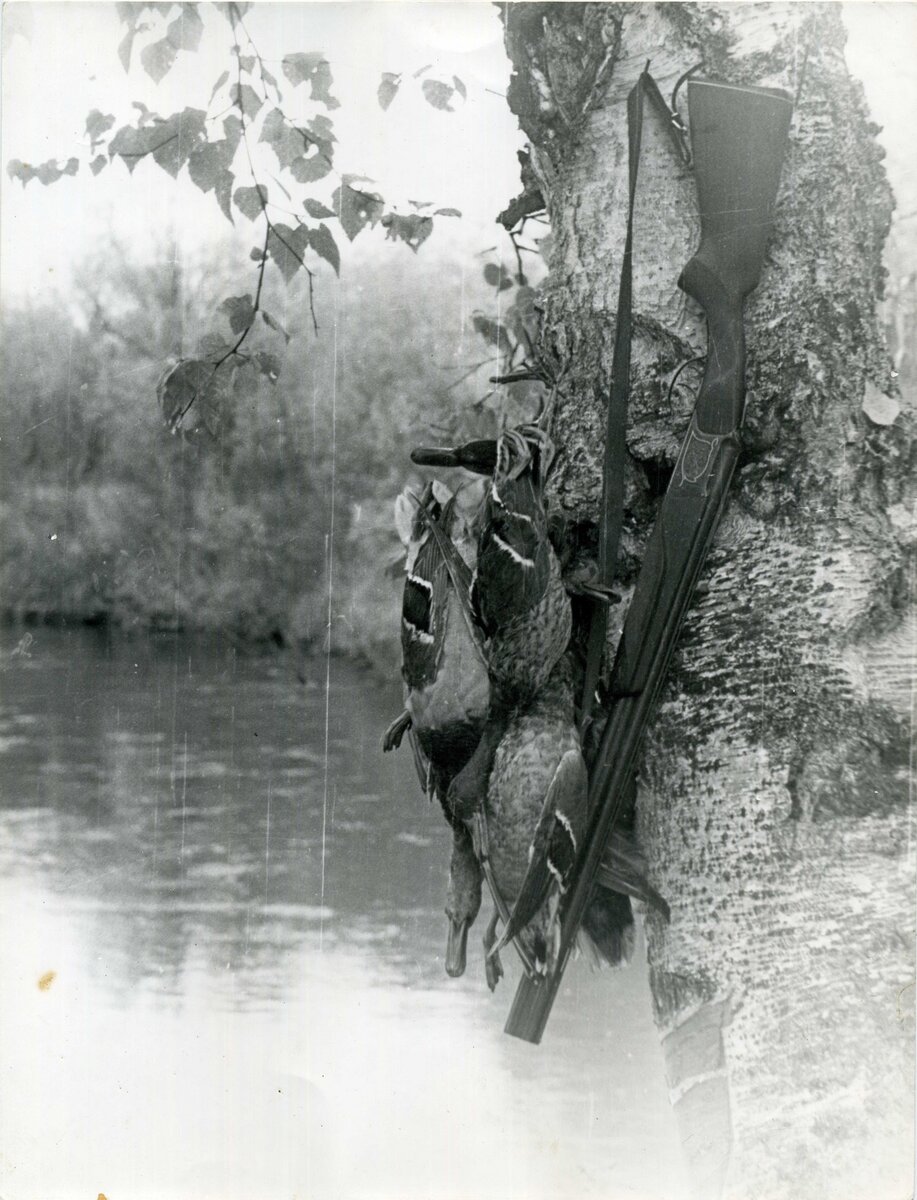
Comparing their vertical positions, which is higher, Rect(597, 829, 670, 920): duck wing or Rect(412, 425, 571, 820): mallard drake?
Rect(412, 425, 571, 820): mallard drake

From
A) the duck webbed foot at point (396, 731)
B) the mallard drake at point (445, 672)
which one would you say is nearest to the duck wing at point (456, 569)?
the mallard drake at point (445, 672)

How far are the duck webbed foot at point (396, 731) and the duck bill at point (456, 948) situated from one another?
0.57 ft

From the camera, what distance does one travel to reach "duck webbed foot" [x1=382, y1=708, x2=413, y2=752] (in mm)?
990

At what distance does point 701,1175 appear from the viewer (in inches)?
37.8

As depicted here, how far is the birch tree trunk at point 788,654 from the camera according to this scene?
3.04 ft

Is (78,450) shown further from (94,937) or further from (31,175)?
(94,937)

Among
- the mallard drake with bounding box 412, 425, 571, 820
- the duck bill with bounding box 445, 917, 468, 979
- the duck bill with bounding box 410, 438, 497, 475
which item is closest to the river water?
the duck bill with bounding box 445, 917, 468, 979

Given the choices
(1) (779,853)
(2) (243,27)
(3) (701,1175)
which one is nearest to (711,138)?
(2) (243,27)

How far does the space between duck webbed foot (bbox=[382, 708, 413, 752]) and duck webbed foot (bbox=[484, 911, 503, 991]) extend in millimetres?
184

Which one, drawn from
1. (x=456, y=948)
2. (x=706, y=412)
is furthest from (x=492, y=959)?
(x=706, y=412)

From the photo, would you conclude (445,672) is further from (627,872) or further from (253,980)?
(253,980)

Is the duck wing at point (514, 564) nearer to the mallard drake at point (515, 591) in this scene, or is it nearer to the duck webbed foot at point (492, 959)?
the mallard drake at point (515, 591)

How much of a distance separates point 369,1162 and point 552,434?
2.34 ft

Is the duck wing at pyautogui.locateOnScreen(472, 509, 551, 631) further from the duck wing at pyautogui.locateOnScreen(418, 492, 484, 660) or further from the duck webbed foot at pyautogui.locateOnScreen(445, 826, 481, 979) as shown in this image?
the duck webbed foot at pyautogui.locateOnScreen(445, 826, 481, 979)
